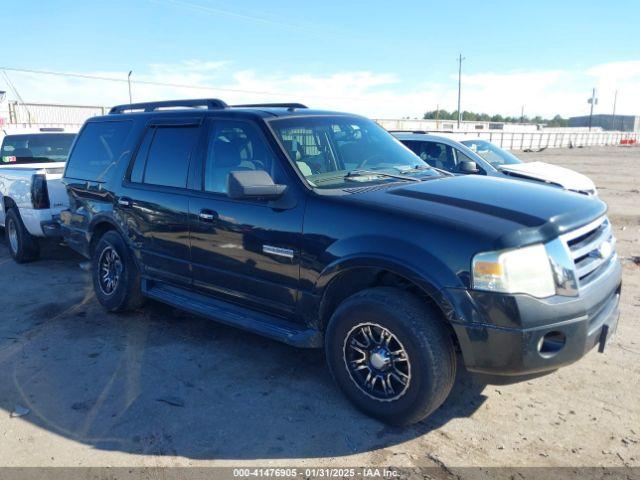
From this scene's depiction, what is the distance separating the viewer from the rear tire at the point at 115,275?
5359 millimetres

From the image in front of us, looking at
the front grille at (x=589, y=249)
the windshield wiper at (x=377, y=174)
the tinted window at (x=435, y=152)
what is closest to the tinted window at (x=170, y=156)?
the windshield wiper at (x=377, y=174)

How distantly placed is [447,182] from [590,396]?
1.78m

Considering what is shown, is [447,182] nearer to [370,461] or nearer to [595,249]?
A: [595,249]

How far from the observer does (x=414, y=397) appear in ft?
10.8

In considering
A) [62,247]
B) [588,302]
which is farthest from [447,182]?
[62,247]

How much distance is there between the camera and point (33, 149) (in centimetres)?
903

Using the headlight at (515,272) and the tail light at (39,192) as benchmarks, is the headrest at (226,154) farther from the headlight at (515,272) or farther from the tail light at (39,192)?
the tail light at (39,192)

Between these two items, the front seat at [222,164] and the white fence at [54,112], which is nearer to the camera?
the front seat at [222,164]

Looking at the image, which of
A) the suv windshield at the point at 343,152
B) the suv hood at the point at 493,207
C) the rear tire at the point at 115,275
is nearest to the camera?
the suv hood at the point at 493,207

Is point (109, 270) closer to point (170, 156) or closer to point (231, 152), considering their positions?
point (170, 156)

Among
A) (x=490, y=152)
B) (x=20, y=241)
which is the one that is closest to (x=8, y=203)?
(x=20, y=241)

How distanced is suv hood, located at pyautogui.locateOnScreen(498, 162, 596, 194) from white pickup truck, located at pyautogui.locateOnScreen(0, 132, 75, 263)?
6.77m

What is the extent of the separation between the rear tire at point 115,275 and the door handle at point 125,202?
0.37m

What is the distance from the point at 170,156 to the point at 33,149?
539 cm
